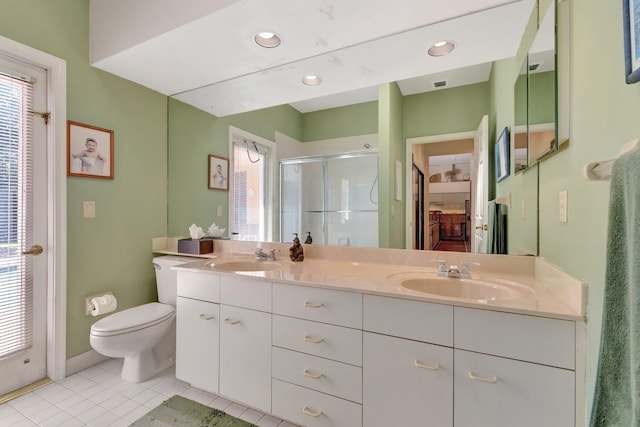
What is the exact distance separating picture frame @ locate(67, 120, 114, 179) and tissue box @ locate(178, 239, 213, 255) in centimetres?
74

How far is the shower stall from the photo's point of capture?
1863 millimetres

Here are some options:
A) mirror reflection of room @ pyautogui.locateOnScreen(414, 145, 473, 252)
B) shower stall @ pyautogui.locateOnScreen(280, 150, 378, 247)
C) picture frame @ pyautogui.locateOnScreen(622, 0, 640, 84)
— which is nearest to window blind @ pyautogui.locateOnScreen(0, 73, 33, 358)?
shower stall @ pyautogui.locateOnScreen(280, 150, 378, 247)

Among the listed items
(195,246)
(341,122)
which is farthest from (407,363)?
(195,246)

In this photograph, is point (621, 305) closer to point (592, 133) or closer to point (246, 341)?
point (592, 133)

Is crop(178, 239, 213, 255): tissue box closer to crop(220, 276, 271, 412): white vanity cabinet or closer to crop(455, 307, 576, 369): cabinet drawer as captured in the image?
crop(220, 276, 271, 412): white vanity cabinet

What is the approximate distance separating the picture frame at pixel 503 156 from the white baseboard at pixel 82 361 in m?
2.99

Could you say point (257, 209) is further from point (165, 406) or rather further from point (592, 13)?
point (592, 13)

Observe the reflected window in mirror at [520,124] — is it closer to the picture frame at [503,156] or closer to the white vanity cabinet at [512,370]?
the picture frame at [503,156]

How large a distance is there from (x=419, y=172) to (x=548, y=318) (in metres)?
0.98

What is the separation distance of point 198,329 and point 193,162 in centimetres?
150

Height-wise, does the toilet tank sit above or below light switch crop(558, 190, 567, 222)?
below

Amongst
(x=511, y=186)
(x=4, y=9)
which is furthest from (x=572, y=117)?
(x=4, y=9)

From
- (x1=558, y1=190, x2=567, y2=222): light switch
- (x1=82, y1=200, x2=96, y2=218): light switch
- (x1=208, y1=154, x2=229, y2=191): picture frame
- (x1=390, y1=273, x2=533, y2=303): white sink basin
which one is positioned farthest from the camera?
(x1=208, y1=154, x2=229, y2=191): picture frame

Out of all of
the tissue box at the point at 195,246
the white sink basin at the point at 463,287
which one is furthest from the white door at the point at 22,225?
the white sink basin at the point at 463,287
